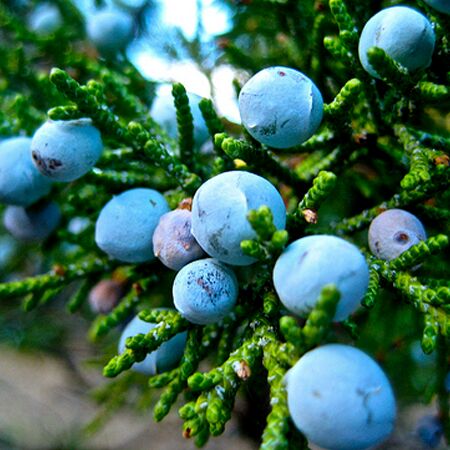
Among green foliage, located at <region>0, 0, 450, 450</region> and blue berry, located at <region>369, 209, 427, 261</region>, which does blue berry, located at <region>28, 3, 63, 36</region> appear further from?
blue berry, located at <region>369, 209, 427, 261</region>

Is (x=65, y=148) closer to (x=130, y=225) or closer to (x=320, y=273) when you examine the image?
(x=130, y=225)

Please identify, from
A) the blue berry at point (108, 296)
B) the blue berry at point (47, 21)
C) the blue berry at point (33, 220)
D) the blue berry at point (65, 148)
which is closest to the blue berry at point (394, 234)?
the blue berry at point (65, 148)

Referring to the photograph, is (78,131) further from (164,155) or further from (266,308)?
(266,308)

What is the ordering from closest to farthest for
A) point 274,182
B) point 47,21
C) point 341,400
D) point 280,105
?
1. point 341,400
2. point 280,105
3. point 274,182
4. point 47,21

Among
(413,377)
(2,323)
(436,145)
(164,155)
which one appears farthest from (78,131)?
(2,323)

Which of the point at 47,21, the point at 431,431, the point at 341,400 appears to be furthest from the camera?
the point at 47,21

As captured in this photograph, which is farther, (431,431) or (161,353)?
(431,431)

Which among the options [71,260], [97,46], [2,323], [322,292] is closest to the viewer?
[322,292]

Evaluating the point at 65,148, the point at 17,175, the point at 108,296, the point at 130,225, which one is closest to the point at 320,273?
the point at 130,225
